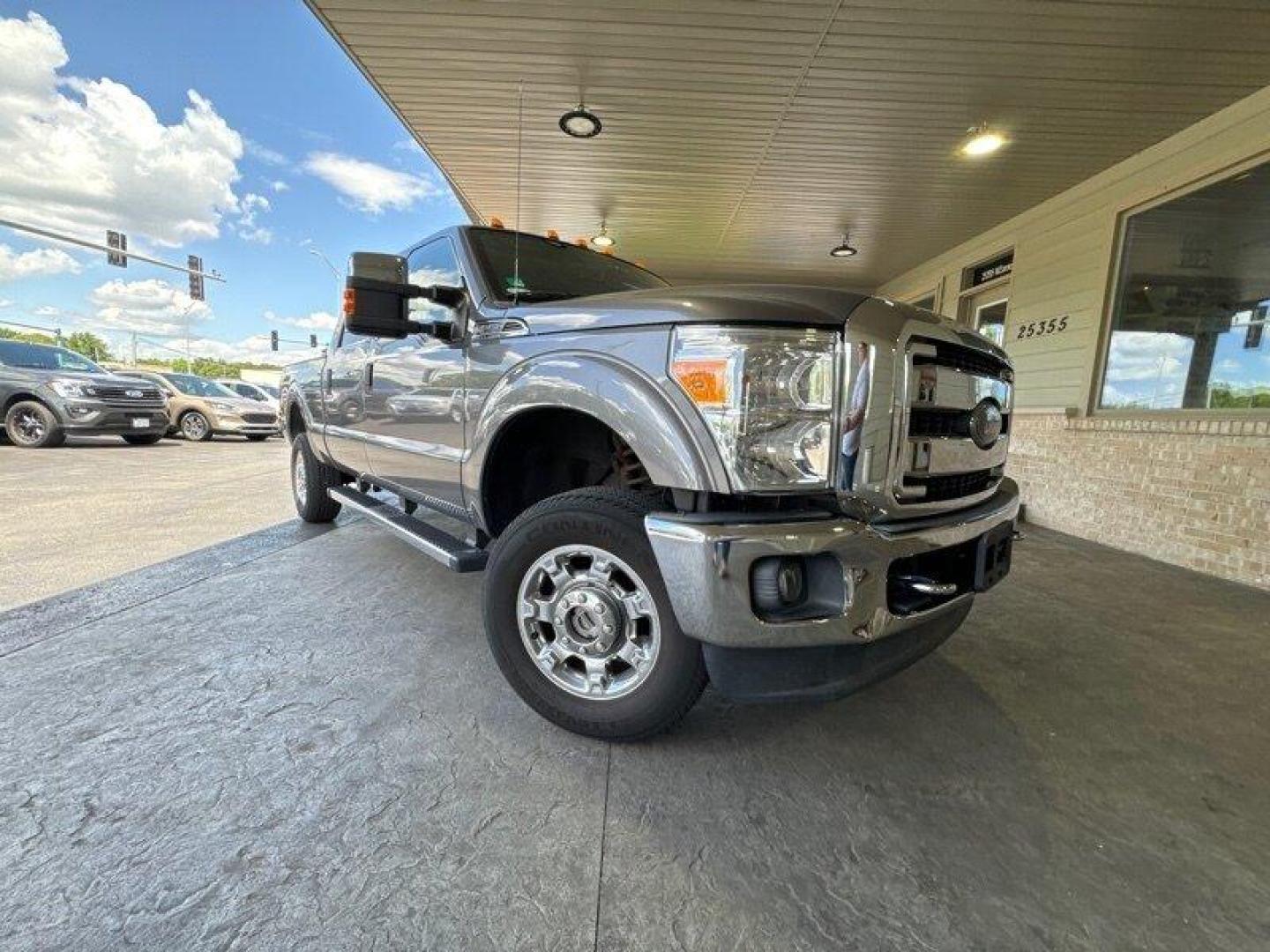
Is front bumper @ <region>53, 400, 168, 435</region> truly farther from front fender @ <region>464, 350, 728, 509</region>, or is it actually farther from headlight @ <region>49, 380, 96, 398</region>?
front fender @ <region>464, 350, 728, 509</region>

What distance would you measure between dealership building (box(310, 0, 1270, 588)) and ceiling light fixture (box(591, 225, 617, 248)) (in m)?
1.15

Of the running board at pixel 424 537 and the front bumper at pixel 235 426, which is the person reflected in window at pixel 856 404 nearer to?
the running board at pixel 424 537

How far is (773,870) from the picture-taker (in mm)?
1359

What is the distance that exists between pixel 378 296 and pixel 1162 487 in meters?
6.00

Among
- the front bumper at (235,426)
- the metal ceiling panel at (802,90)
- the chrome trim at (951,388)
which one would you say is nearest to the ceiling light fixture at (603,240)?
the metal ceiling panel at (802,90)

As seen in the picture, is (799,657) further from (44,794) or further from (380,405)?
(380,405)

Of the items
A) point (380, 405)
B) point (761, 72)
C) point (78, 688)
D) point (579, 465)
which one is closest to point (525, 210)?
point (761, 72)

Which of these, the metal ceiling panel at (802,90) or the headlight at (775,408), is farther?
the metal ceiling panel at (802,90)

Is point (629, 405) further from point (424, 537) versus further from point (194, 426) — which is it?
point (194, 426)

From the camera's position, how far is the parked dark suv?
8.87 metres

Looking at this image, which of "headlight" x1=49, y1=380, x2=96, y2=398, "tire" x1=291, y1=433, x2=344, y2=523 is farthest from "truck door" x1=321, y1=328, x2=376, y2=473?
"headlight" x1=49, y1=380, x2=96, y2=398

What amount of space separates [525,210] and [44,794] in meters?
7.51

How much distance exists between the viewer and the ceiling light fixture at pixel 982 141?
489 cm

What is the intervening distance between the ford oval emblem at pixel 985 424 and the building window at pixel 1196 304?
4.01 m
